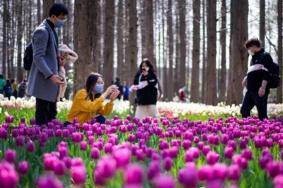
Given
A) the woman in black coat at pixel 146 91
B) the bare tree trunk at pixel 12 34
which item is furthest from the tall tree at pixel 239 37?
the bare tree trunk at pixel 12 34

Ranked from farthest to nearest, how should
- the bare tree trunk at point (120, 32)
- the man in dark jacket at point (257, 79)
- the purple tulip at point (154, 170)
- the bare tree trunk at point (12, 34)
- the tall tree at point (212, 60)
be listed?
the bare tree trunk at point (12, 34), the bare tree trunk at point (120, 32), the tall tree at point (212, 60), the man in dark jacket at point (257, 79), the purple tulip at point (154, 170)

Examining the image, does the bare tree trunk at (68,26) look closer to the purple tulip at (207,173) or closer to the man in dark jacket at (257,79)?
the man in dark jacket at (257,79)

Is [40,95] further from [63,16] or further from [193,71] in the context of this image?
[193,71]

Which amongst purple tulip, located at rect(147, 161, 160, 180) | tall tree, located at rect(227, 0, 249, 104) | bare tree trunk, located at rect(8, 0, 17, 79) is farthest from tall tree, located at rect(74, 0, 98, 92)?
bare tree trunk, located at rect(8, 0, 17, 79)

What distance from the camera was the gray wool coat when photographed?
5922 millimetres

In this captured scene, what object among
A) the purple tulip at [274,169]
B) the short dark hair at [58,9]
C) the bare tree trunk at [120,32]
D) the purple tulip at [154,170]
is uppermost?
the bare tree trunk at [120,32]

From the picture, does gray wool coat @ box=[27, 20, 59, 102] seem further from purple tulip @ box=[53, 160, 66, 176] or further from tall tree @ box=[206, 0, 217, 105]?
tall tree @ box=[206, 0, 217, 105]

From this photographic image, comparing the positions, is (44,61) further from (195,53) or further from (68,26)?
(68,26)

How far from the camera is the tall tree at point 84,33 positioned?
31.7 feet

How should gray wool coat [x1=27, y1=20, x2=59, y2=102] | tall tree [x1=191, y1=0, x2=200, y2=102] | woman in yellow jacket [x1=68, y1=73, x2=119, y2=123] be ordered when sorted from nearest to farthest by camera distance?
gray wool coat [x1=27, y1=20, x2=59, y2=102], woman in yellow jacket [x1=68, y1=73, x2=119, y2=123], tall tree [x1=191, y1=0, x2=200, y2=102]

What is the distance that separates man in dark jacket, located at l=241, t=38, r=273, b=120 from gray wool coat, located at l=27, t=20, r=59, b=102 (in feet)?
11.1

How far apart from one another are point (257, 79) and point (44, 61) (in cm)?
385

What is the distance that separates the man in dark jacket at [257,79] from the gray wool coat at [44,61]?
11.1 feet

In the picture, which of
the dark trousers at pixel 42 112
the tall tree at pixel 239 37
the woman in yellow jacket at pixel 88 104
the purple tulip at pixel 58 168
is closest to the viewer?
the purple tulip at pixel 58 168
